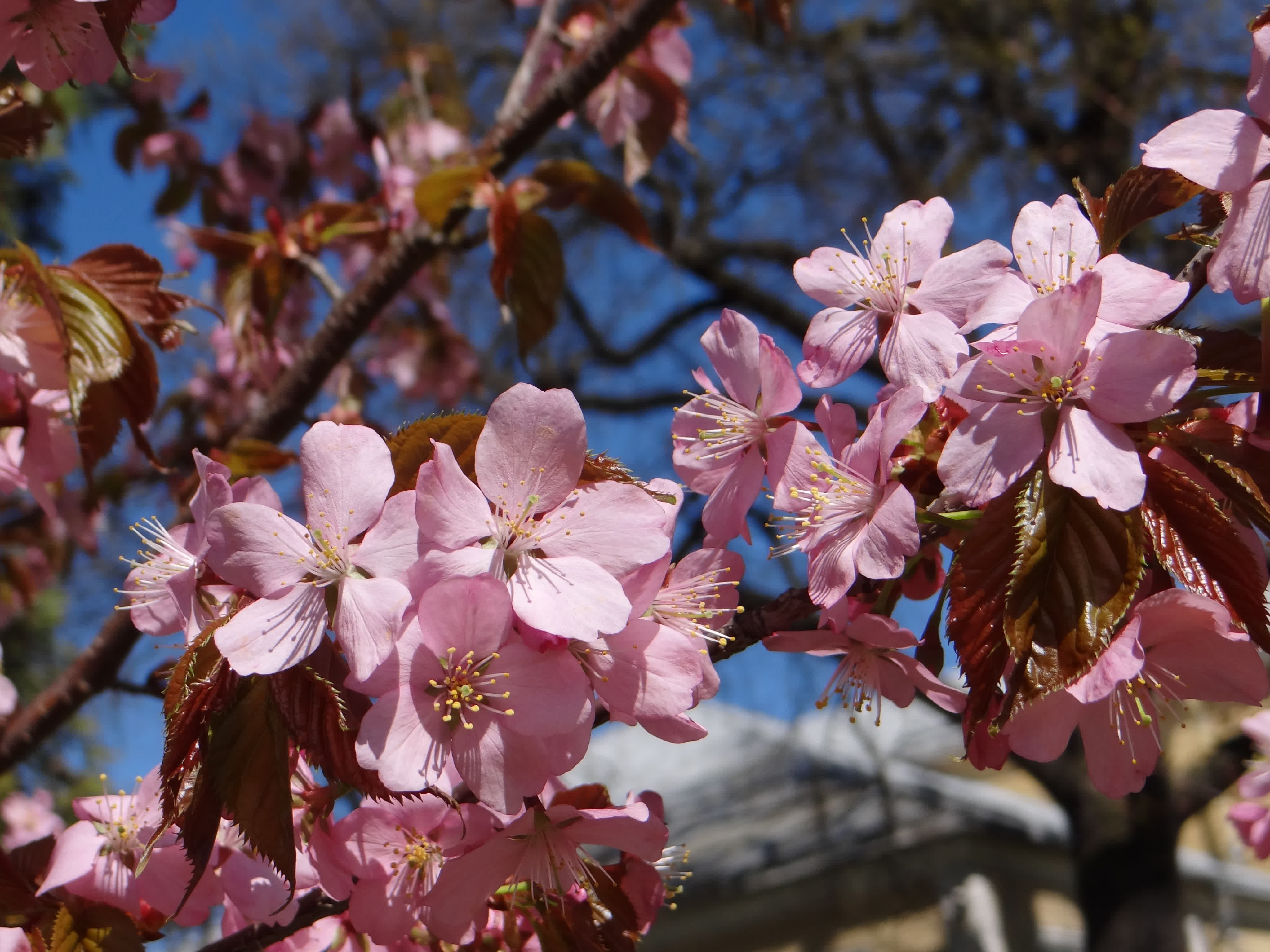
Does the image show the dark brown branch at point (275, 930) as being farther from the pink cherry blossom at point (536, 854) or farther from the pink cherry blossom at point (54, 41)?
the pink cherry blossom at point (54, 41)

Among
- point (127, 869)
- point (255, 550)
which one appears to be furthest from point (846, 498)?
point (127, 869)

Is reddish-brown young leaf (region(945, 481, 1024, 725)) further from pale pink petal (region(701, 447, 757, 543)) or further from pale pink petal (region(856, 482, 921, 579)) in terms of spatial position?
pale pink petal (region(701, 447, 757, 543))

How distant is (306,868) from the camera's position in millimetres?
1068

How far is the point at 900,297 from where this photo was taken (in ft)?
3.42

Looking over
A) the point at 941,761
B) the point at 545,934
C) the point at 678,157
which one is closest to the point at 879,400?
the point at 545,934

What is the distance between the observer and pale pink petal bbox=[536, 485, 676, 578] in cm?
86

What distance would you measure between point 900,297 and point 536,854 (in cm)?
65

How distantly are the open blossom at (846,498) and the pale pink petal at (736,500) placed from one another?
3 cm

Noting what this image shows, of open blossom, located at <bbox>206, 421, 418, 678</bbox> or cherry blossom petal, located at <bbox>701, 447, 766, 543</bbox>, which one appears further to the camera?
cherry blossom petal, located at <bbox>701, 447, 766, 543</bbox>

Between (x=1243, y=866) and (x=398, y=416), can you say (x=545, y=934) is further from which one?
(x=1243, y=866)

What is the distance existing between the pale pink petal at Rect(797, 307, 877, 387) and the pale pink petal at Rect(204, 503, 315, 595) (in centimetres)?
51

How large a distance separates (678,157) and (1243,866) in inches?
302

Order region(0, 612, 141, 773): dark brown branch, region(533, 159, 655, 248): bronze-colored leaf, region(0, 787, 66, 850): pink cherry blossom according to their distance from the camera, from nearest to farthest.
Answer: region(0, 612, 141, 773): dark brown branch
region(533, 159, 655, 248): bronze-colored leaf
region(0, 787, 66, 850): pink cherry blossom

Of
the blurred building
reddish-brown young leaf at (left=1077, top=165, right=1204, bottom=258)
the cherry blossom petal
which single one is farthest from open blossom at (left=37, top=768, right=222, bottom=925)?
the blurred building
